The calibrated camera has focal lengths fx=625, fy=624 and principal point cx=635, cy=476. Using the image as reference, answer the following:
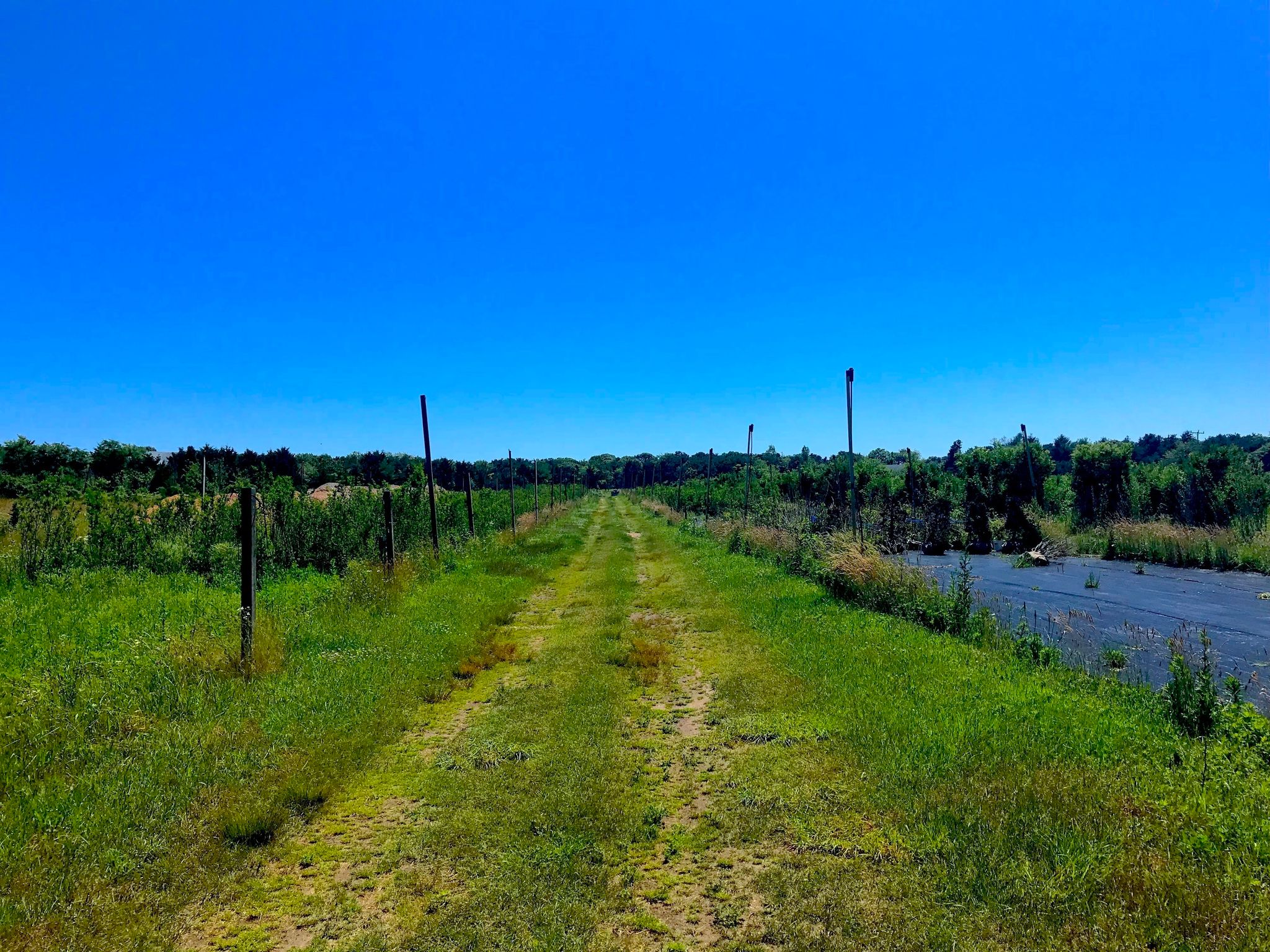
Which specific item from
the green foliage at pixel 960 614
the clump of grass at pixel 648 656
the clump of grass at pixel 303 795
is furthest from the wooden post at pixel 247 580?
the green foliage at pixel 960 614

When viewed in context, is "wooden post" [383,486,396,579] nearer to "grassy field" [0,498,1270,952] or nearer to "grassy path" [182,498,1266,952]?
"grassy field" [0,498,1270,952]

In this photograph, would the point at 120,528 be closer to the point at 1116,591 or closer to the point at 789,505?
the point at 789,505

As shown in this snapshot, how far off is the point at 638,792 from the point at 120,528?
37.3ft

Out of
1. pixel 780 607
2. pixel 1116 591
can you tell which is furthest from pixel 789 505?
pixel 780 607

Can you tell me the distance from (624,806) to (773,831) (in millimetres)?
1028

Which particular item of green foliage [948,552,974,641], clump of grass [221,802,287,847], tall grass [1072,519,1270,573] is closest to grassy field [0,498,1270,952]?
clump of grass [221,802,287,847]

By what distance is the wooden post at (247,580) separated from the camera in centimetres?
695

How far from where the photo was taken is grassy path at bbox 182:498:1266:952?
10.2 feet

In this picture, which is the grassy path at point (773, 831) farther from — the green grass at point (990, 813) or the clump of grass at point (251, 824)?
Answer: the clump of grass at point (251, 824)

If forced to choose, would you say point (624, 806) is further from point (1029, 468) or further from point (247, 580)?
point (1029, 468)

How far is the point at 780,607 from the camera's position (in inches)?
429

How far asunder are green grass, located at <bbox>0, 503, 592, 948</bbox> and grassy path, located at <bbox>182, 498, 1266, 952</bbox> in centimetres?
40

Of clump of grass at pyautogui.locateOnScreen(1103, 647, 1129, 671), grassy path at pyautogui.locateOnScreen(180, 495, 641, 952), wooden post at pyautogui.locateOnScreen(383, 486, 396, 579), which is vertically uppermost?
wooden post at pyautogui.locateOnScreen(383, 486, 396, 579)

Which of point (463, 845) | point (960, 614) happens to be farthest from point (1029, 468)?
point (463, 845)
